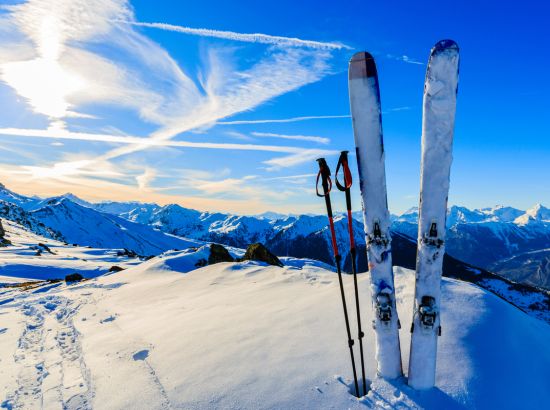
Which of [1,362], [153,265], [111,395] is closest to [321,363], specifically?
[111,395]

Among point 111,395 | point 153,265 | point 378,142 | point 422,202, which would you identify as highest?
point 378,142

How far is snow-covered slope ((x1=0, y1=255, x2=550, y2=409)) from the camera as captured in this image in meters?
4.53

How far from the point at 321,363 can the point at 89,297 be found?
12944 mm

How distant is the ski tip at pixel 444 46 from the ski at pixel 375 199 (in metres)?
0.78

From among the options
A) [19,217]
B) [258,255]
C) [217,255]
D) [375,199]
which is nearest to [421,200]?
[375,199]

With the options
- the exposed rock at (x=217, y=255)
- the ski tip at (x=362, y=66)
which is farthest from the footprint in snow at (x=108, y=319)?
Result: the exposed rock at (x=217, y=255)

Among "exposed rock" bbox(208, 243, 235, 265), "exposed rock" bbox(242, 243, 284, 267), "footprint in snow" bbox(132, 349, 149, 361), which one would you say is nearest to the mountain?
"exposed rock" bbox(208, 243, 235, 265)

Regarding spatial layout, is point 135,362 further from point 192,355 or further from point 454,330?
point 454,330

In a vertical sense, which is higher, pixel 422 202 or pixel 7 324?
pixel 422 202

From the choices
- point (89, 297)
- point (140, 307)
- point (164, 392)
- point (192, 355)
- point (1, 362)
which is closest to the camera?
point (164, 392)

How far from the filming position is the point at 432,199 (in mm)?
4520

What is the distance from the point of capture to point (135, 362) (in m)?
6.16

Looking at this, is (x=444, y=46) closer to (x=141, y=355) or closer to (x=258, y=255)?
(x=141, y=355)

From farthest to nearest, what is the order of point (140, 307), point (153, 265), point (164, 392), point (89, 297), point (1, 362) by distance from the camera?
point (153, 265) < point (89, 297) < point (140, 307) < point (1, 362) < point (164, 392)
